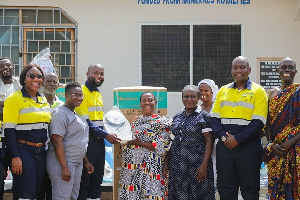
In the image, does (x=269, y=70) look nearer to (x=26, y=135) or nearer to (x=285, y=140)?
(x=285, y=140)

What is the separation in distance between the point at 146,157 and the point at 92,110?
0.87 metres

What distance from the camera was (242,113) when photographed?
4.49 meters

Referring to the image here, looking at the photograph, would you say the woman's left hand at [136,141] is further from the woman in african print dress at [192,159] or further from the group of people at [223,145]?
the woman in african print dress at [192,159]

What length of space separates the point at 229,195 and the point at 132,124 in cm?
146

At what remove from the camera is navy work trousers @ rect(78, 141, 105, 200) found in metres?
5.04

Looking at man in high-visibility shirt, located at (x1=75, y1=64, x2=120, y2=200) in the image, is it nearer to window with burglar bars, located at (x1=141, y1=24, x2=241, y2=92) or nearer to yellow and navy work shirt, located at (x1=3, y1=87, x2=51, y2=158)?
yellow and navy work shirt, located at (x1=3, y1=87, x2=51, y2=158)

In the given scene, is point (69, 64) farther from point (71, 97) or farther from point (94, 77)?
point (71, 97)

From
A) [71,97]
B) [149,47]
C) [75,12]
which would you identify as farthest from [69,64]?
[71,97]

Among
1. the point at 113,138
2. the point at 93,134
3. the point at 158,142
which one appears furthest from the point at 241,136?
the point at 93,134

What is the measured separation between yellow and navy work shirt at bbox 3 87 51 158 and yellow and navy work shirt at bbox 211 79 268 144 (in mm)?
1845

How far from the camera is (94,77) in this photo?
5203 mm

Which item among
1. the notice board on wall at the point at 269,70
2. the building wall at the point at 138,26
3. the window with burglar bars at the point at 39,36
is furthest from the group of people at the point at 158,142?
the notice board on wall at the point at 269,70

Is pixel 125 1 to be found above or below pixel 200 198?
above

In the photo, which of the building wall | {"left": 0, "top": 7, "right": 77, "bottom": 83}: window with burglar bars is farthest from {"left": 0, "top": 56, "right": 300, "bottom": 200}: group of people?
{"left": 0, "top": 7, "right": 77, "bottom": 83}: window with burglar bars
